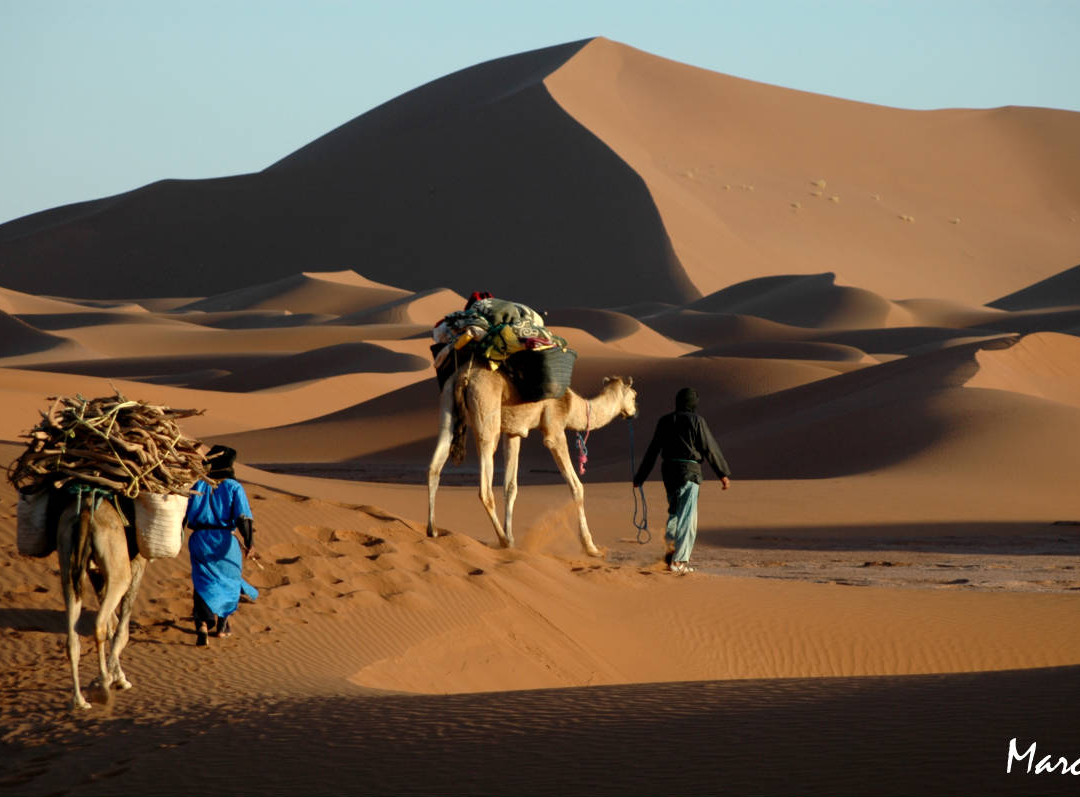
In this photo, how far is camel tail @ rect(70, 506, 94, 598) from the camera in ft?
22.5

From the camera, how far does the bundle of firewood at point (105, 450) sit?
694 cm

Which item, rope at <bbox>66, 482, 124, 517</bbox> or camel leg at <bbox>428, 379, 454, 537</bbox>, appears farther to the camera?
camel leg at <bbox>428, 379, 454, 537</bbox>

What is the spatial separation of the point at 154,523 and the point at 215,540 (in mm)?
1380

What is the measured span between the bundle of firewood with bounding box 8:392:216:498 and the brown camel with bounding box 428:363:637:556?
4530 mm

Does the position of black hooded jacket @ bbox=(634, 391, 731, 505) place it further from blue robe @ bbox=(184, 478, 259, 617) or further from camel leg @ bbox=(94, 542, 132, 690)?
camel leg @ bbox=(94, 542, 132, 690)

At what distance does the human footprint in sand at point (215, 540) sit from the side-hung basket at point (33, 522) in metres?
1.43

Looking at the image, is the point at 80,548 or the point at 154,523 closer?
the point at 80,548

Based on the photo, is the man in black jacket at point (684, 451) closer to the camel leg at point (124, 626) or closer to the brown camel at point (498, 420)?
the brown camel at point (498, 420)

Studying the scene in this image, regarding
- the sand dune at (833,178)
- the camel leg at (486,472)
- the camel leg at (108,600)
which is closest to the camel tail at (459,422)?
the camel leg at (486,472)

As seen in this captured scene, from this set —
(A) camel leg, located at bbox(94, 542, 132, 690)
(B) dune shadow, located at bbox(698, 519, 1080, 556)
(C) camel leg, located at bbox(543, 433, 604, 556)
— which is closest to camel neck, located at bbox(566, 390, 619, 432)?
(C) camel leg, located at bbox(543, 433, 604, 556)

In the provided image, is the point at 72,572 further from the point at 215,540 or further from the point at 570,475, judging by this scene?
the point at 570,475

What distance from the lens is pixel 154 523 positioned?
7.07m

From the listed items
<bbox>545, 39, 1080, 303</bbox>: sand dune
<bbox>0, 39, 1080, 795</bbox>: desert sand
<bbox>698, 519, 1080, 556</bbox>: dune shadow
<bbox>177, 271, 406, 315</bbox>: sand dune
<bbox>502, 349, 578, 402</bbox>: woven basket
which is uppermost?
<bbox>545, 39, 1080, 303</bbox>: sand dune

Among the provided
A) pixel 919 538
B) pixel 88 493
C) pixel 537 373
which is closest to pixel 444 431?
pixel 537 373
